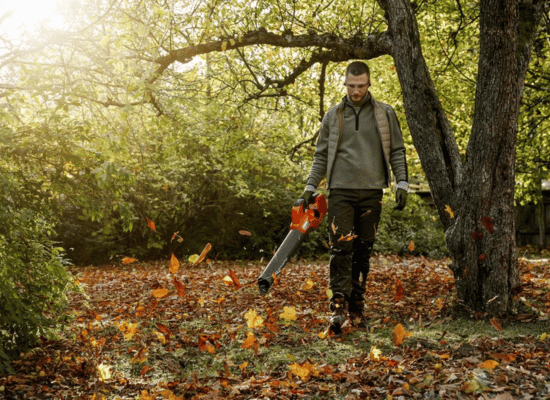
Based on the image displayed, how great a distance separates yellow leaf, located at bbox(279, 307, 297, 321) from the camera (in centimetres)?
537

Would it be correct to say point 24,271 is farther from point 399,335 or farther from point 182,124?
point 182,124

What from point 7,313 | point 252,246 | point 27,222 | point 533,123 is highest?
point 533,123

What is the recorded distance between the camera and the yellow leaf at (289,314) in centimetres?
537

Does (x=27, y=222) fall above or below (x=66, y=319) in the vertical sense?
above

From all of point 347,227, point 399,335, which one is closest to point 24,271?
point 347,227

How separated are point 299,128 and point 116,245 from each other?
6178 millimetres

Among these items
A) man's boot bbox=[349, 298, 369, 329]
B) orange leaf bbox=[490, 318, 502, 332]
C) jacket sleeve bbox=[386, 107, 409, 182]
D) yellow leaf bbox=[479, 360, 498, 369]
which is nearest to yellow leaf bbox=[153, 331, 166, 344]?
man's boot bbox=[349, 298, 369, 329]

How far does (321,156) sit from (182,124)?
2784 millimetres

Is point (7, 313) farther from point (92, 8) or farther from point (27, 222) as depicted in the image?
point (92, 8)

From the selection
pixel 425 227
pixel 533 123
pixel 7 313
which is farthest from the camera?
pixel 425 227

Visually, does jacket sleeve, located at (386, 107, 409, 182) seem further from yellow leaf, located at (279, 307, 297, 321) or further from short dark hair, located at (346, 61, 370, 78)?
yellow leaf, located at (279, 307, 297, 321)

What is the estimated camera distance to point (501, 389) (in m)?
2.99

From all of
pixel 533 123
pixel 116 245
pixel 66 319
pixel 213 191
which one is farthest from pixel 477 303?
pixel 116 245

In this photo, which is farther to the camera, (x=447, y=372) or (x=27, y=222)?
(x=27, y=222)
